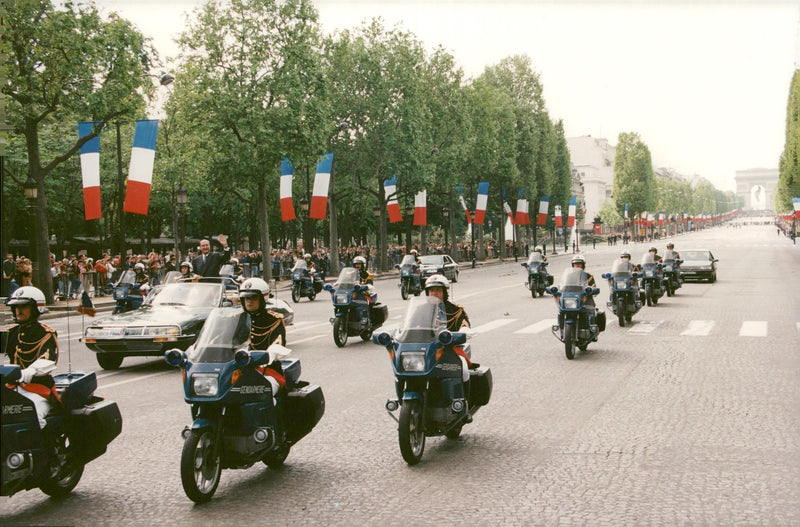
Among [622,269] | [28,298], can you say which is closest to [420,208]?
[622,269]

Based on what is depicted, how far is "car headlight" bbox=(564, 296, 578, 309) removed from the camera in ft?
48.1

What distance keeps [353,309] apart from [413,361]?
980 centimetres

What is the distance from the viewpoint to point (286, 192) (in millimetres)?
41250

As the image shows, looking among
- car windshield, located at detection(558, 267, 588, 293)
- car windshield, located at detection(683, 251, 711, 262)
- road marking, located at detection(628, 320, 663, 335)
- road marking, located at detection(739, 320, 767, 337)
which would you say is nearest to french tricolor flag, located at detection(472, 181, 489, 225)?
car windshield, located at detection(683, 251, 711, 262)

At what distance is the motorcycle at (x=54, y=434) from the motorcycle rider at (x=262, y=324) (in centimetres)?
127

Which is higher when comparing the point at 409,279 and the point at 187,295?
the point at 187,295

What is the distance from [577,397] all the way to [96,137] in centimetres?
2253

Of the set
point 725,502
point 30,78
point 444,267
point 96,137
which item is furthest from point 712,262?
point 725,502

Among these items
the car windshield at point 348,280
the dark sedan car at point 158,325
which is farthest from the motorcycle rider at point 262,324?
the car windshield at point 348,280

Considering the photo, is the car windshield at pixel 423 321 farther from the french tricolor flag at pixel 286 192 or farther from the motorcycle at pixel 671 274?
the french tricolor flag at pixel 286 192

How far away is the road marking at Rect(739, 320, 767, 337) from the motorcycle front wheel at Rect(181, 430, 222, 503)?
44.4 feet

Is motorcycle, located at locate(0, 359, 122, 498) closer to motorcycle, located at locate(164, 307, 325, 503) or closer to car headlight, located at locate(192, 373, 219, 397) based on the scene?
motorcycle, located at locate(164, 307, 325, 503)

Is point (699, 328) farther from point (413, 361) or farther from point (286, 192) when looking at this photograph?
point (286, 192)

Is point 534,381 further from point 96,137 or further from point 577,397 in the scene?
point 96,137
